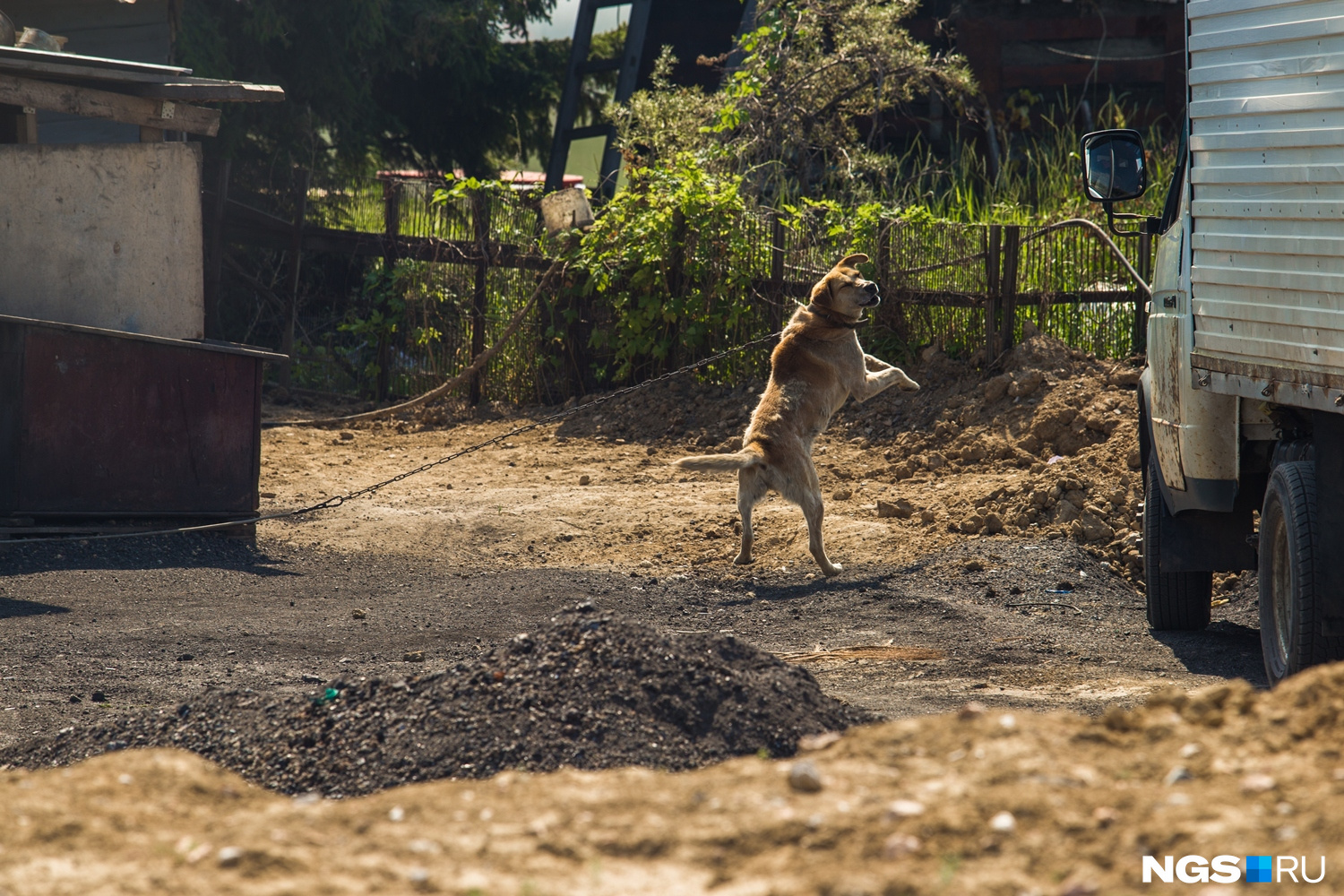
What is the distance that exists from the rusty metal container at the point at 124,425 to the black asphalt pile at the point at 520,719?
A: 413 centimetres

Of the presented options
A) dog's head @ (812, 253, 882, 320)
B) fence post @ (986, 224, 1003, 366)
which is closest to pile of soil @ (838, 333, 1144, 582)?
fence post @ (986, 224, 1003, 366)

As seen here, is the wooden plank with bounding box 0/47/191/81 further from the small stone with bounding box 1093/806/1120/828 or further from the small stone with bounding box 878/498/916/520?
the small stone with bounding box 1093/806/1120/828

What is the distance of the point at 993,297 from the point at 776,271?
229cm

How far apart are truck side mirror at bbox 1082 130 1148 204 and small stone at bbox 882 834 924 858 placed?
399 centimetres

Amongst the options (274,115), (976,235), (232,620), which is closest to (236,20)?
(274,115)

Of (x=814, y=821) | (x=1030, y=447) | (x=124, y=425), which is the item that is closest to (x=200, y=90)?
(x=124, y=425)

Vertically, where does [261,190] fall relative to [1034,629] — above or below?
above

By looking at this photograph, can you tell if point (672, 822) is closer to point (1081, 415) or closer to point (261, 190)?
point (1081, 415)

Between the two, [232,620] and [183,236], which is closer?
[232,620]

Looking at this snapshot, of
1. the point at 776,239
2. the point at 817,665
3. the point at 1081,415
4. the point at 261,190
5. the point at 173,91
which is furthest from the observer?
the point at 261,190

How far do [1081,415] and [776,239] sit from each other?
4096 mm

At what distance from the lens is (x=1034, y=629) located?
6504 millimetres

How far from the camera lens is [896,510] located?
8.84 metres

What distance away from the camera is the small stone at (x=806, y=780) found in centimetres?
277
